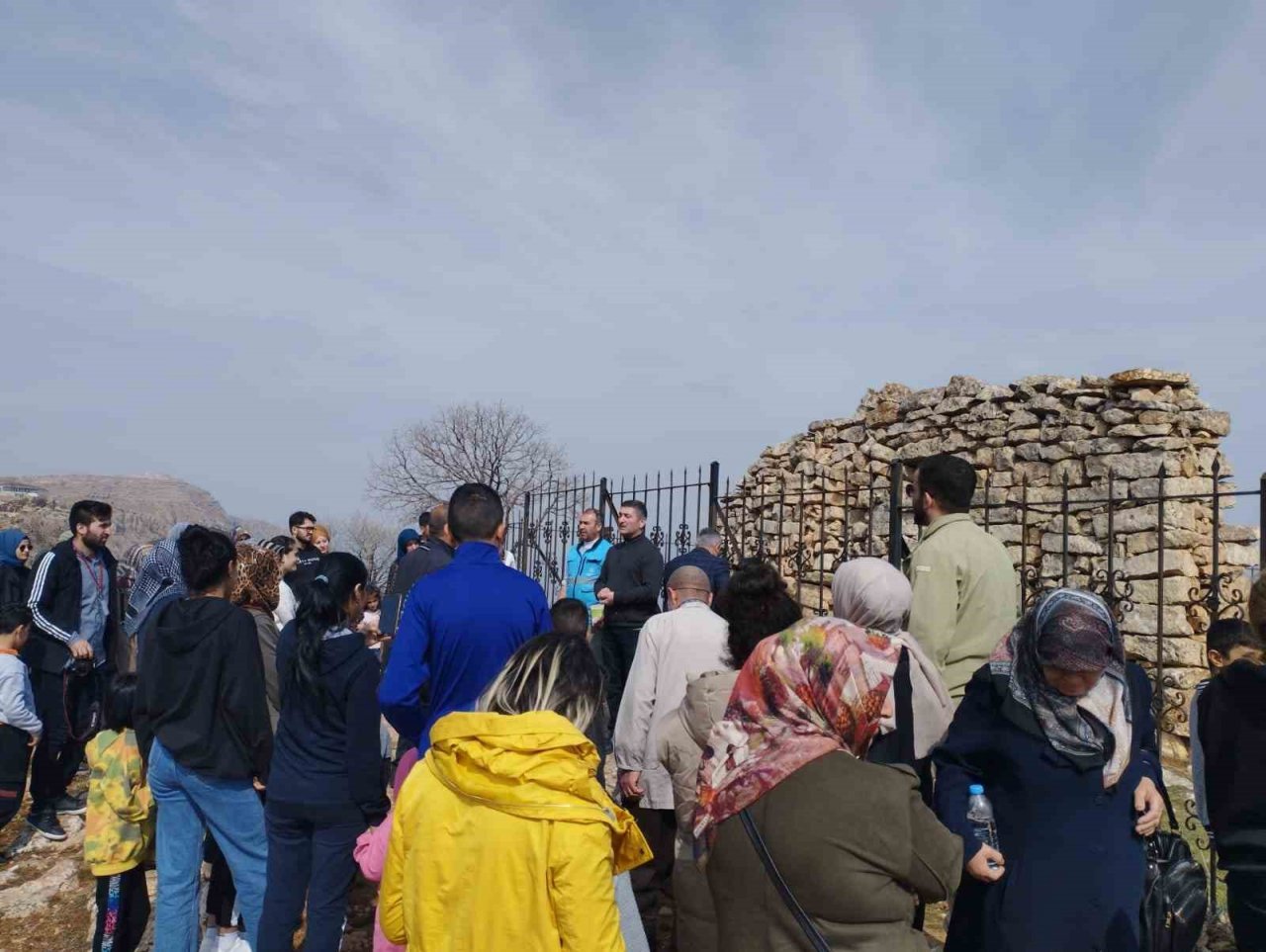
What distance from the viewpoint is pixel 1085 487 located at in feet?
25.6

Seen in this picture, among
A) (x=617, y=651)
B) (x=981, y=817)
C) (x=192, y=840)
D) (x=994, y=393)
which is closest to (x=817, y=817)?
(x=981, y=817)

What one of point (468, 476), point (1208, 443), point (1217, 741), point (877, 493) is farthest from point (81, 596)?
point (468, 476)

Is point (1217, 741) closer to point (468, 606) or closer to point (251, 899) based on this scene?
point (468, 606)

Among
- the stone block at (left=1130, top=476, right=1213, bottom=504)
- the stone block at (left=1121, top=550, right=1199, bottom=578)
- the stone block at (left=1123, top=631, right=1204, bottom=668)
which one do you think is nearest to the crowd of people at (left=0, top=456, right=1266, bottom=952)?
the stone block at (left=1123, top=631, right=1204, bottom=668)

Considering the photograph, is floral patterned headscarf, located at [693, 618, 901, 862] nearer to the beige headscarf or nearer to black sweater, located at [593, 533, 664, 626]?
the beige headscarf

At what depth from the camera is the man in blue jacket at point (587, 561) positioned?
7.27 metres

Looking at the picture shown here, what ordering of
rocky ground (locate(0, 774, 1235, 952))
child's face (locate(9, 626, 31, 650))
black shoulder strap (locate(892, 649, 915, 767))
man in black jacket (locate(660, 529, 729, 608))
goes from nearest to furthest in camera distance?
1. black shoulder strap (locate(892, 649, 915, 767))
2. rocky ground (locate(0, 774, 1235, 952))
3. child's face (locate(9, 626, 31, 650))
4. man in black jacket (locate(660, 529, 729, 608))

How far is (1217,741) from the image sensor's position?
8.96ft

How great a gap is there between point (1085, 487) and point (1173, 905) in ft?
20.0

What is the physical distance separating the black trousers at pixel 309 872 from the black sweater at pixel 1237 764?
105 inches

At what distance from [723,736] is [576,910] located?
49 centimetres

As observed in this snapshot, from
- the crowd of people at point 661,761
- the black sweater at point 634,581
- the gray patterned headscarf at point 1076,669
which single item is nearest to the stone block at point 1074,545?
the black sweater at point 634,581

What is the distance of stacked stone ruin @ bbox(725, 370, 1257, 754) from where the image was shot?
7266mm

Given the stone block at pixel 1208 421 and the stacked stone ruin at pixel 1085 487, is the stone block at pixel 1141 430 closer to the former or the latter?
the stacked stone ruin at pixel 1085 487
